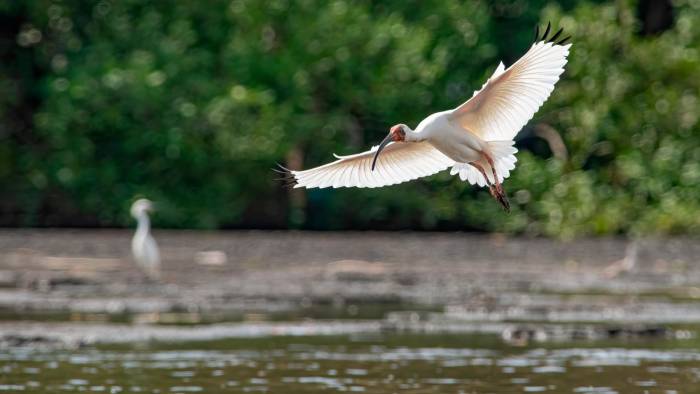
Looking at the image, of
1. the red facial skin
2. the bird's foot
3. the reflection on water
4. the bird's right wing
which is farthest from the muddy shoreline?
the red facial skin

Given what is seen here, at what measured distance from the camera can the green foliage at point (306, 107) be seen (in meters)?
30.2

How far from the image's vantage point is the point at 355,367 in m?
12.6

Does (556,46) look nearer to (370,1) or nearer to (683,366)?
(683,366)

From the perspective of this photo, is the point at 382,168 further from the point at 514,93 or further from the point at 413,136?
the point at 514,93

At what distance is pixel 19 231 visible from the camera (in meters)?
30.0

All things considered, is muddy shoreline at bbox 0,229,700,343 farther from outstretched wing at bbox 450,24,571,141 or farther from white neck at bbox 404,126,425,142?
white neck at bbox 404,126,425,142

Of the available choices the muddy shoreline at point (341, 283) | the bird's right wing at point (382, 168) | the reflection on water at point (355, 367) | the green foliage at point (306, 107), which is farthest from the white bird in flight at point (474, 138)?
the green foliage at point (306, 107)

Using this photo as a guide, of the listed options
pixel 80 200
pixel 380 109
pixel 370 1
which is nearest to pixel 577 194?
pixel 380 109

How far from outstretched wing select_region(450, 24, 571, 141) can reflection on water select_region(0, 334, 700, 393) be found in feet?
6.51

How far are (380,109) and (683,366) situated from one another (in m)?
18.9

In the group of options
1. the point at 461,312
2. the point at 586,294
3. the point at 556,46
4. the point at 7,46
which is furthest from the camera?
the point at 7,46

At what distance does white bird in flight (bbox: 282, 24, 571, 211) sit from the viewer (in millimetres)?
10102

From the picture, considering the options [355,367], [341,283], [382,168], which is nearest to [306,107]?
[341,283]

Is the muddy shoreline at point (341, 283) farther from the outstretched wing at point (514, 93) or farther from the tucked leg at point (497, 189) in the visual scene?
the tucked leg at point (497, 189)
